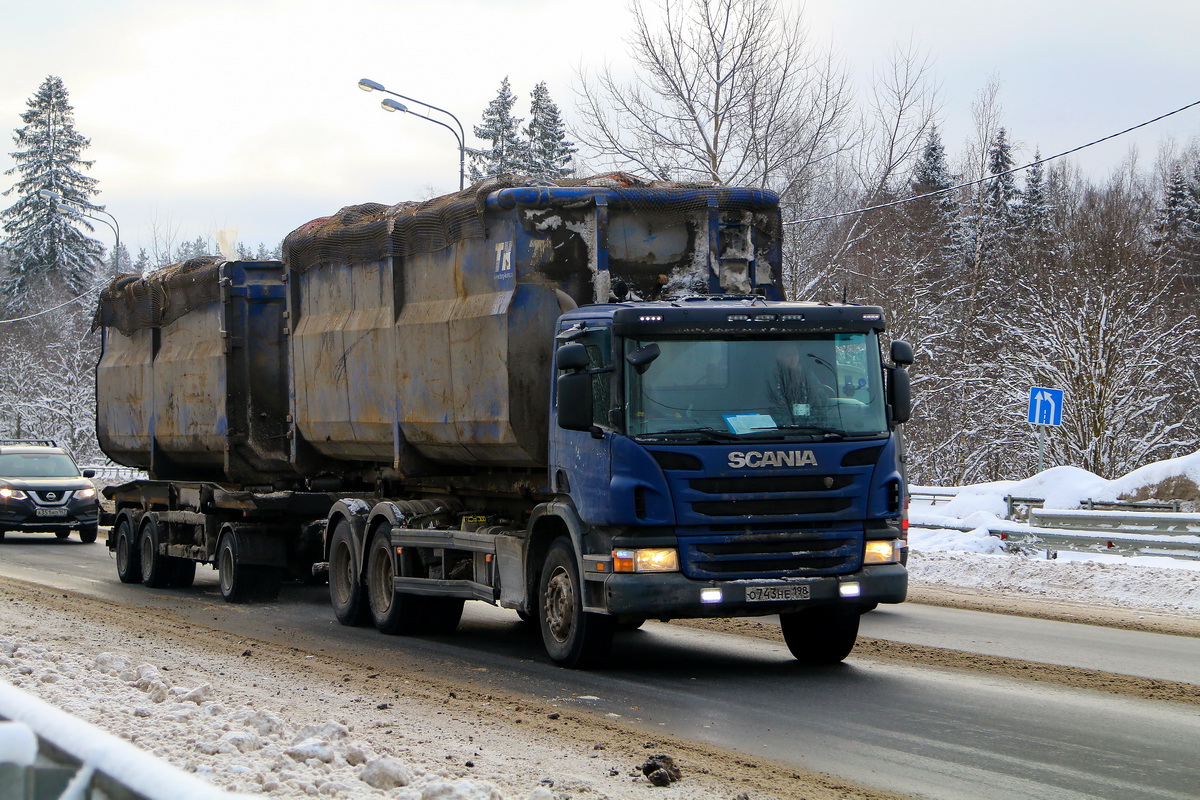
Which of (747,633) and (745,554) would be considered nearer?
(745,554)

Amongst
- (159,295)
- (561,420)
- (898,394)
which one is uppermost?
(159,295)

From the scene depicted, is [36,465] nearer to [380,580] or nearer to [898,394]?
[380,580]

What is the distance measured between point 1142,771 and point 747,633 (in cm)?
584

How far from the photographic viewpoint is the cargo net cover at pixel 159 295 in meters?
17.0

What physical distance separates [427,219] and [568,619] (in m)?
4.16

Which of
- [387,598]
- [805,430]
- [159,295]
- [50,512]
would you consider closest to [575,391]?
[805,430]

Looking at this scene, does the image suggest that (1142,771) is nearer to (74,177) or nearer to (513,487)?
(513,487)

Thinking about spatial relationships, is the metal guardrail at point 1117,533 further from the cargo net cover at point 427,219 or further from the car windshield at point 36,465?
the car windshield at point 36,465

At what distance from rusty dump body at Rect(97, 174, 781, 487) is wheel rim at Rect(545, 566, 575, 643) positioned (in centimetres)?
100

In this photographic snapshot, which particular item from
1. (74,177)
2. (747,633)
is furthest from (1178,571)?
(74,177)

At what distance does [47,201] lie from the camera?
78.9 metres

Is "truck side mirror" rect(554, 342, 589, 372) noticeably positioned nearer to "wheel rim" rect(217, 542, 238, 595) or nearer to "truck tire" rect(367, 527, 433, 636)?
"truck tire" rect(367, 527, 433, 636)

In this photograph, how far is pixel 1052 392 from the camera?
74.0 feet

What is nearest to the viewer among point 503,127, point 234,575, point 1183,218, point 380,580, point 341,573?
point 380,580
